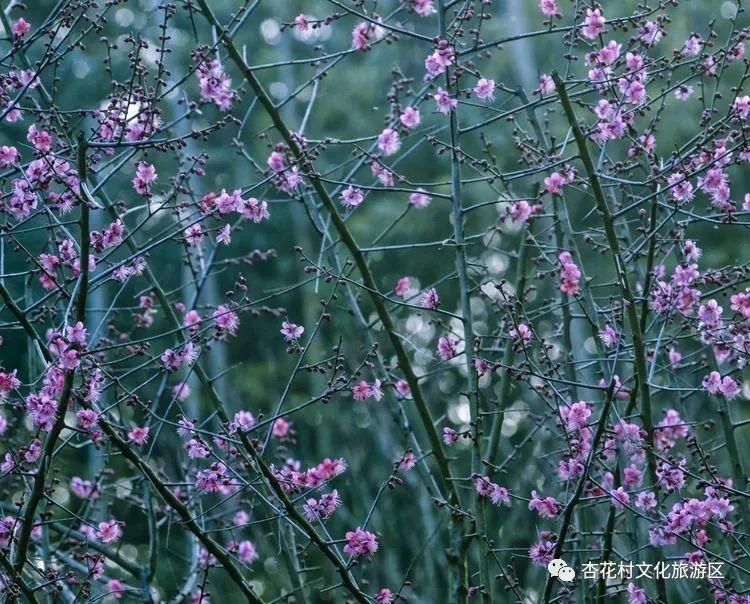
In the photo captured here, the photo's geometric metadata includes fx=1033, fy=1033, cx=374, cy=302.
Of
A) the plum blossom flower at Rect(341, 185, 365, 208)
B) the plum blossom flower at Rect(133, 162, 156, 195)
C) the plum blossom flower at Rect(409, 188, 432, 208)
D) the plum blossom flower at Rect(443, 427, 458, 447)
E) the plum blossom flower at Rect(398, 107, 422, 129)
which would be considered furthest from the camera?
the plum blossom flower at Rect(409, 188, 432, 208)

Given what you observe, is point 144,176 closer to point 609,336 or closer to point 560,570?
point 609,336

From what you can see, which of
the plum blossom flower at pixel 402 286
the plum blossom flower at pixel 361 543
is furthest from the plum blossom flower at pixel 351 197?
the plum blossom flower at pixel 361 543

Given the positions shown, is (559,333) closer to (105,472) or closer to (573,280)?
(573,280)

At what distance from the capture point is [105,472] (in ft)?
15.1

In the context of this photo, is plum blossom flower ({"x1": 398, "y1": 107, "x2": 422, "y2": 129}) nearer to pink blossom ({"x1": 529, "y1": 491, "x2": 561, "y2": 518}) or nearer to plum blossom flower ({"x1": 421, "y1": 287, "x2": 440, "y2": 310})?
plum blossom flower ({"x1": 421, "y1": 287, "x2": 440, "y2": 310})

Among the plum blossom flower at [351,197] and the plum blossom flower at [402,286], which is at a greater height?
the plum blossom flower at [402,286]

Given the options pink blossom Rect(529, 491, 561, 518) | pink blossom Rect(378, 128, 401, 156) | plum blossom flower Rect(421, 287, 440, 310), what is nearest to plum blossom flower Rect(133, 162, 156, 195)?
pink blossom Rect(378, 128, 401, 156)

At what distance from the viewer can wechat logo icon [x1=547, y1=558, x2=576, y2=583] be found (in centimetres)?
357

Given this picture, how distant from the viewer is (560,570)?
3713 mm

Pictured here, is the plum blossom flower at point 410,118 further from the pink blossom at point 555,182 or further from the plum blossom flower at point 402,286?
the plum blossom flower at point 402,286

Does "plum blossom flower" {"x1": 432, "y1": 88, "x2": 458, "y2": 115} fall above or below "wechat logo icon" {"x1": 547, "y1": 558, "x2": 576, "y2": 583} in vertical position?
above

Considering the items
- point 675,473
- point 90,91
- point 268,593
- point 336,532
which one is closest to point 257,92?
point 675,473

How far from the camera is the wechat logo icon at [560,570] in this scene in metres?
3.57

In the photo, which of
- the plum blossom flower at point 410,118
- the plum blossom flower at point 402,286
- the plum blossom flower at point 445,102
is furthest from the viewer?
the plum blossom flower at point 402,286
